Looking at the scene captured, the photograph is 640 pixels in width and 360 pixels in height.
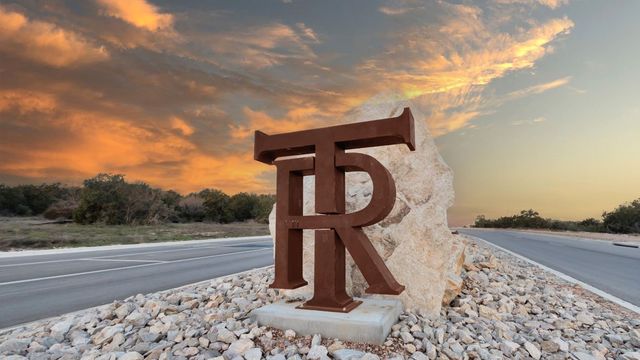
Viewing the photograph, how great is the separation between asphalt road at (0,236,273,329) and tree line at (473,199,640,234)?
44.1 meters

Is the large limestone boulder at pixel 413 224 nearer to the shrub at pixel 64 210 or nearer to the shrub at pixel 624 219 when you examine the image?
the shrub at pixel 64 210

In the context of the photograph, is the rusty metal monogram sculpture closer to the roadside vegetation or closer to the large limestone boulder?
the large limestone boulder

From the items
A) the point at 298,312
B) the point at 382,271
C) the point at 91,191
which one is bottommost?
the point at 298,312

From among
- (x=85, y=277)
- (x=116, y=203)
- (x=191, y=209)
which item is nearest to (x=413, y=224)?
(x=85, y=277)

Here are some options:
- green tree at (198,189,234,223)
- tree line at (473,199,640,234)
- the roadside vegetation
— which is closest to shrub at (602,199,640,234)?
tree line at (473,199,640,234)

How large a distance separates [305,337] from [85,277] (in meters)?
7.67

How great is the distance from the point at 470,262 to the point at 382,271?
4.15 m

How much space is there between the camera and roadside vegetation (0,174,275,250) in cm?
2288

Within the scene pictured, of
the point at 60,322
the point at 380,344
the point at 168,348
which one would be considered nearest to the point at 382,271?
the point at 380,344

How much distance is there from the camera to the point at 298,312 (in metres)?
4.44

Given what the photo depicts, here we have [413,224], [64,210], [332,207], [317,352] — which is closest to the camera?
[317,352]

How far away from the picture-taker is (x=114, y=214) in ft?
113

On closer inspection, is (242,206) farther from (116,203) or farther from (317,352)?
(317,352)

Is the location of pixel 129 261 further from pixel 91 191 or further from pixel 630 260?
pixel 91 191
